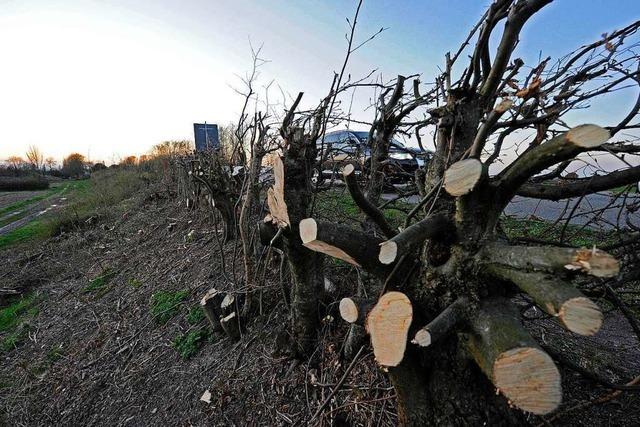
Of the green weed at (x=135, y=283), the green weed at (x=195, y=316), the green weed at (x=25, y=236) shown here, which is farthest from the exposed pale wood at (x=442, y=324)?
the green weed at (x=25, y=236)

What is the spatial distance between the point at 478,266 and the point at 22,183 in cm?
4361

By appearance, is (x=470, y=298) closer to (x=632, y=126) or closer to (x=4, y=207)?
(x=632, y=126)

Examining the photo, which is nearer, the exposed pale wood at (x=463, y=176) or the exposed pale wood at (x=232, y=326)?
the exposed pale wood at (x=463, y=176)

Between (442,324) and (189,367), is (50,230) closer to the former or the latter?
(189,367)

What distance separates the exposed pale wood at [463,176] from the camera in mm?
1146

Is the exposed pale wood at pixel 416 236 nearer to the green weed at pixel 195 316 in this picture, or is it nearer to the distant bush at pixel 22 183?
the green weed at pixel 195 316

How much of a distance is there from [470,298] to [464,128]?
0.90 metres

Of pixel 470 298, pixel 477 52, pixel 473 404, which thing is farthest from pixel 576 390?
pixel 477 52

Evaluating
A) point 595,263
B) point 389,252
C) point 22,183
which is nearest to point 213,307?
point 389,252

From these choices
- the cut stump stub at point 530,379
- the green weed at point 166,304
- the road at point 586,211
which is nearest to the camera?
the cut stump stub at point 530,379

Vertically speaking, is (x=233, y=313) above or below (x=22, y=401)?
above

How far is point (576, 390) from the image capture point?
2002 millimetres

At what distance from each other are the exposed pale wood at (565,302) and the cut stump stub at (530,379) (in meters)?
0.15

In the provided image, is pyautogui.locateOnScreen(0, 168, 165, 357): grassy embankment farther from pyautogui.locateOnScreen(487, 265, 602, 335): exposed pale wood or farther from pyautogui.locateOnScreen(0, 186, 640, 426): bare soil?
pyautogui.locateOnScreen(487, 265, 602, 335): exposed pale wood
